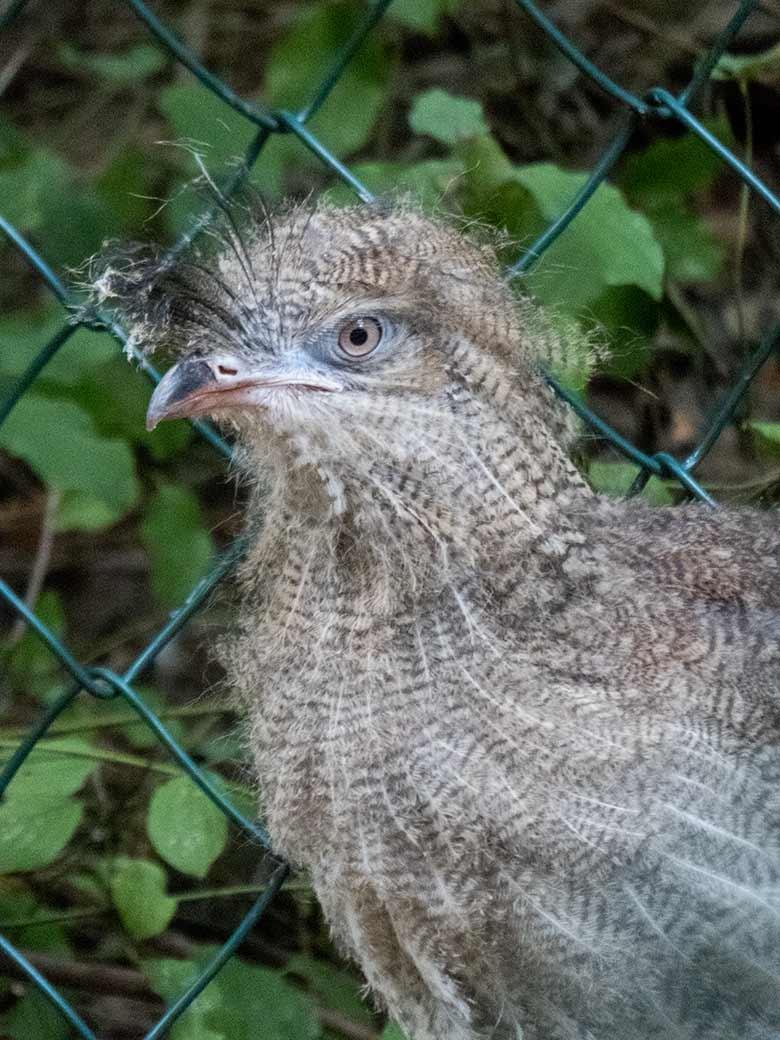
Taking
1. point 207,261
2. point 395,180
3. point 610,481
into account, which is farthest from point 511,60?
point 207,261

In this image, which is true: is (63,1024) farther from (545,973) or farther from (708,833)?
(708,833)

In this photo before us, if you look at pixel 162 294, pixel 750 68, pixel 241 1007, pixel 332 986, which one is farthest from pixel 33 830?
pixel 750 68

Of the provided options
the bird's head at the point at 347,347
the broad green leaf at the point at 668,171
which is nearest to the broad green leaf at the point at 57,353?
the bird's head at the point at 347,347

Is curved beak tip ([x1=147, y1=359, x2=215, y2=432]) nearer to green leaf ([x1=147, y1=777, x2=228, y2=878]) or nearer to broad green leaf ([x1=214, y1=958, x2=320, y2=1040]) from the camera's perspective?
green leaf ([x1=147, y1=777, x2=228, y2=878])

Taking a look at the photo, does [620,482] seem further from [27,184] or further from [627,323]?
[27,184]

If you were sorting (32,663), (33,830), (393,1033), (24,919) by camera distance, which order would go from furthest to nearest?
(32,663) < (24,919) < (33,830) < (393,1033)

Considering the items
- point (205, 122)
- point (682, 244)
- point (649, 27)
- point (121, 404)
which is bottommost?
point (121, 404)
